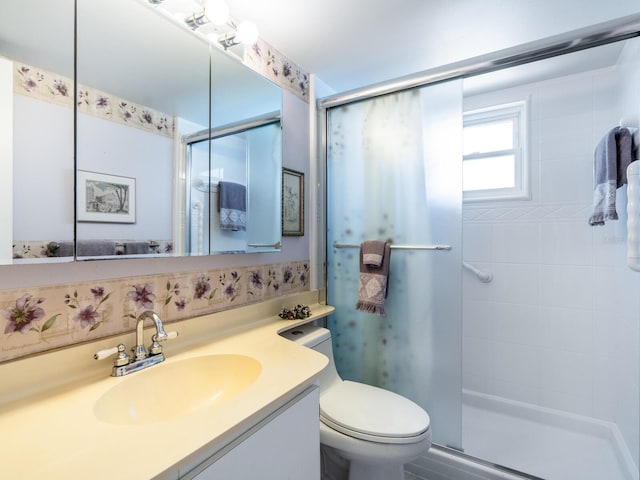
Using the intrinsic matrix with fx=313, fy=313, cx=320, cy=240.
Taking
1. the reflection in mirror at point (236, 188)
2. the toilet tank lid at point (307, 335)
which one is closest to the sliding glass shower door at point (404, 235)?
the toilet tank lid at point (307, 335)

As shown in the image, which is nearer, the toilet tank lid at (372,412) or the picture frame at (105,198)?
the picture frame at (105,198)

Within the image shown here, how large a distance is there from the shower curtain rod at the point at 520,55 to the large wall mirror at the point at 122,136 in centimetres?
63

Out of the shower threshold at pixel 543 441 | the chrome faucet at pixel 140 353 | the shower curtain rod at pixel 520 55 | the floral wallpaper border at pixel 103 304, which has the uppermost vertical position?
the shower curtain rod at pixel 520 55

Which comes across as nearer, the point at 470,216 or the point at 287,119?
the point at 287,119

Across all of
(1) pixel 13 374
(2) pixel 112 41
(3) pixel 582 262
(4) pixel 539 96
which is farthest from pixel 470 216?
(1) pixel 13 374

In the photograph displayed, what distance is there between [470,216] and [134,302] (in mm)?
2072

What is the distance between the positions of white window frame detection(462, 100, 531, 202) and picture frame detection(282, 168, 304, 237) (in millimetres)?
1232

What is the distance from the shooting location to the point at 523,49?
1.29 metres

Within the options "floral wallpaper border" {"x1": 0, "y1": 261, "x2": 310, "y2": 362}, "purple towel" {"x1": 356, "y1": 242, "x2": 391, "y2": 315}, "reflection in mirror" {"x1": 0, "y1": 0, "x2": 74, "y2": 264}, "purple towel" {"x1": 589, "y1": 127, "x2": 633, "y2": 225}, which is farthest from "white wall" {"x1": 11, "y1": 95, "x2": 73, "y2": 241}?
"purple towel" {"x1": 589, "y1": 127, "x2": 633, "y2": 225}

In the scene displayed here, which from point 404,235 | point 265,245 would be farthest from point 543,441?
point 265,245

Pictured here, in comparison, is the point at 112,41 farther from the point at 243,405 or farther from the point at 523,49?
the point at 523,49

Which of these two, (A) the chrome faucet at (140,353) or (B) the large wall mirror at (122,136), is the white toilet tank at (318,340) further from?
(A) the chrome faucet at (140,353)

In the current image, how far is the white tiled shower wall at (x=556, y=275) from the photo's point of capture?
1805 mm

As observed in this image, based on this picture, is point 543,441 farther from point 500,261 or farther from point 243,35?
point 243,35
